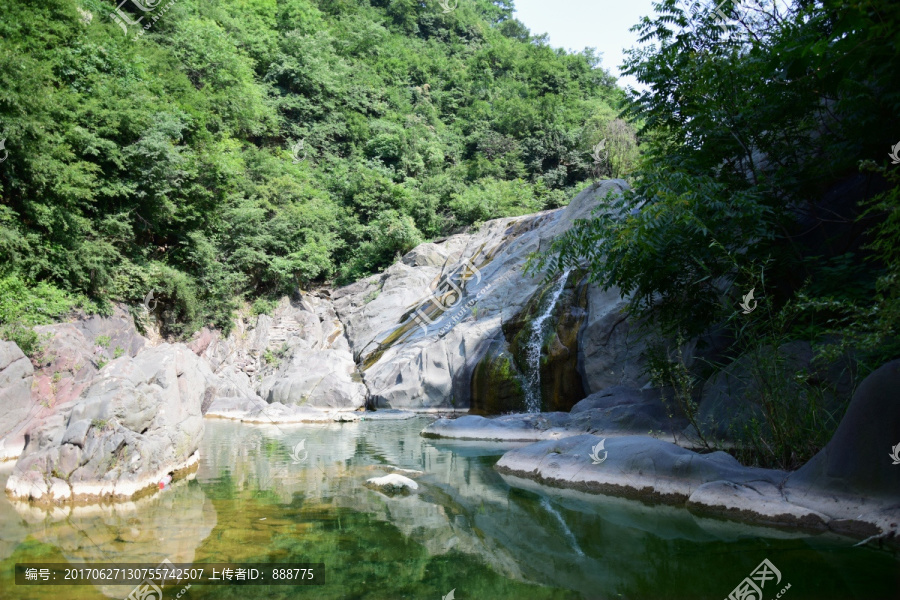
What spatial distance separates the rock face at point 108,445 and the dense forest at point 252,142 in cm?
663

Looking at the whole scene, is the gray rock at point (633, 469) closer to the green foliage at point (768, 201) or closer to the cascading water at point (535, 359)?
the green foliage at point (768, 201)

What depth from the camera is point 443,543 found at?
476 cm

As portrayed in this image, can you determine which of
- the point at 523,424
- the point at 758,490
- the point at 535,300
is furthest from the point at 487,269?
the point at 758,490

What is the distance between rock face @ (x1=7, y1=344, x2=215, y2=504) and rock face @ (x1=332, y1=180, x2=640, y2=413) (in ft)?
26.9

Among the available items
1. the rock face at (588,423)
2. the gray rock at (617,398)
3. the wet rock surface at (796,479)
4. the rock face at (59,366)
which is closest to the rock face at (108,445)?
the rock face at (59,366)

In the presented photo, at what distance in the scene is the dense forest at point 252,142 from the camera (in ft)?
48.9

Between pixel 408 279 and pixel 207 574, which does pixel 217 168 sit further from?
pixel 207 574

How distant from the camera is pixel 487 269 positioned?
819 inches

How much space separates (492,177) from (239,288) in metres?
17.1

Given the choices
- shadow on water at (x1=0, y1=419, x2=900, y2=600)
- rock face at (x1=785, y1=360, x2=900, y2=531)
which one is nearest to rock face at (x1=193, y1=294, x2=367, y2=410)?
shadow on water at (x1=0, y1=419, x2=900, y2=600)

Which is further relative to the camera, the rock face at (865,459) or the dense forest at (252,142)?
the dense forest at (252,142)

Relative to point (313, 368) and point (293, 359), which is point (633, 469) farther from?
point (293, 359)

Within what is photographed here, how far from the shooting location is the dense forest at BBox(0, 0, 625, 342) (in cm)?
1491

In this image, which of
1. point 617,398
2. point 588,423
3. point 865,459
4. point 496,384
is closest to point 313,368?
point 496,384
